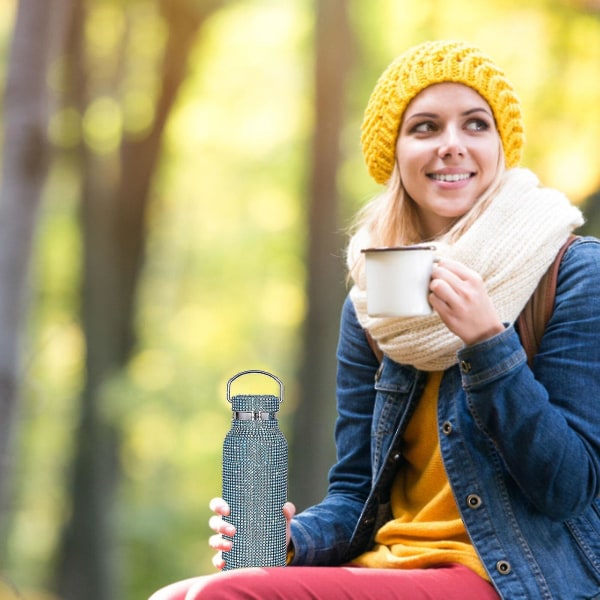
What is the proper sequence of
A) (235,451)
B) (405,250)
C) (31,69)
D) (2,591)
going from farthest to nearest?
(31,69) < (2,591) < (235,451) < (405,250)

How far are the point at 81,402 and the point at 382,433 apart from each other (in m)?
8.79

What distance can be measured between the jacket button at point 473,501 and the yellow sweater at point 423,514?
74 mm

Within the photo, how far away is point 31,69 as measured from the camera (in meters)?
6.02

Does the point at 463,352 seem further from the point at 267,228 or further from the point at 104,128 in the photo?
the point at 267,228

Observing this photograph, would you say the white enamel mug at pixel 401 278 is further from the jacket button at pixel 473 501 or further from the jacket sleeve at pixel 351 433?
the jacket sleeve at pixel 351 433

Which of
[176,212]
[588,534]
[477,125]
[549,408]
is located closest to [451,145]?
[477,125]

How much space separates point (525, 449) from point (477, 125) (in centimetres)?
89

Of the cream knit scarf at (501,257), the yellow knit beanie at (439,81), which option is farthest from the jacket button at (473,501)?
the yellow knit beanie at (439,81)

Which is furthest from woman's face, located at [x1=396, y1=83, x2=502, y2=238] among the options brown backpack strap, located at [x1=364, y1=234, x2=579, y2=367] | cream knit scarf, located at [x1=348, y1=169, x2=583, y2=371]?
brown backpack strap, located at [x1=364, y1=234, x2=579, y2=367]

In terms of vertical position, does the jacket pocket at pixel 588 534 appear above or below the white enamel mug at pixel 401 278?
below

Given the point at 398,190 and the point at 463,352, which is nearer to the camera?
the point at 463,352

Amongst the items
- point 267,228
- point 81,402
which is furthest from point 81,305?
point 267,228

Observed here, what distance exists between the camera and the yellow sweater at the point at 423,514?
8.04 ft

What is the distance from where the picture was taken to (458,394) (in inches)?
99.3
